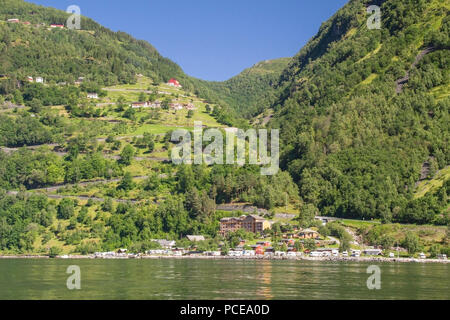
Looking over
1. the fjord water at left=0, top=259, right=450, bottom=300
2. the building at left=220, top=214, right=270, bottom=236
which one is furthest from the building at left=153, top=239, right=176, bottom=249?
the fjord water at left=0, top=259, right=450, bottom=300

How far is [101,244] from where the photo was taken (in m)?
127

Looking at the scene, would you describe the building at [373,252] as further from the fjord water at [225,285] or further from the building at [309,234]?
the fjord water at [225,285]

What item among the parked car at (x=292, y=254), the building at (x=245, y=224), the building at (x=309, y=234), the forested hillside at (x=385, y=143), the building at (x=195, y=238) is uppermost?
the forested hillside at (x=385, y=143)

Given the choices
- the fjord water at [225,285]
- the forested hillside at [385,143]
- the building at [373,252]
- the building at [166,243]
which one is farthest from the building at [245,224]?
the fjord water at [225,285]

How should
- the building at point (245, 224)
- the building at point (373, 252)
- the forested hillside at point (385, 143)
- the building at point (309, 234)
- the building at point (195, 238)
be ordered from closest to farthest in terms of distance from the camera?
1. the building at point (373, 252)
2. the building at point (309, 234)
3. the building at point (195, 238)
4. the building at point (245, 224)
5. the forested hillside at point (385, 143)

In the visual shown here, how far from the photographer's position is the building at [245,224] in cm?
13175

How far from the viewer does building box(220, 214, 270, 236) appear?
13175cm

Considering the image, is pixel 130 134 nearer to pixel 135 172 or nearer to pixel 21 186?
pixel 135 172

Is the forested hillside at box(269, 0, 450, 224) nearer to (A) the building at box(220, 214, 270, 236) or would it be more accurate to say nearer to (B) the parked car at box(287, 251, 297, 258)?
(A) the building at box(220, 214, 270, 236)

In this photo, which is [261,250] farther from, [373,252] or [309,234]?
[373,252]

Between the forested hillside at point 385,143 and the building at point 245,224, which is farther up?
the forested hillside at point 385,143

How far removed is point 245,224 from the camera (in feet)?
437
